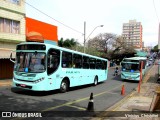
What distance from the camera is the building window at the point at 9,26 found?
69.3 ft

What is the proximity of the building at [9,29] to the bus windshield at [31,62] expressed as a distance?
808 cm

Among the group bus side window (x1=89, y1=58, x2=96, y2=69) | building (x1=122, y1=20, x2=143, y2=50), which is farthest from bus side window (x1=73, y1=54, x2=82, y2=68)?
building (x1=122, y1=20, x2=143, y2=50)

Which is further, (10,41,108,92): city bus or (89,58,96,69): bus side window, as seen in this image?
(89,58,96,69): bus side window

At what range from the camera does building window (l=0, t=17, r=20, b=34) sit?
2111 centimetres

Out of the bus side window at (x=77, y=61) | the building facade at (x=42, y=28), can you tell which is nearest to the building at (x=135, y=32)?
the building facade at (x=42, y=28)

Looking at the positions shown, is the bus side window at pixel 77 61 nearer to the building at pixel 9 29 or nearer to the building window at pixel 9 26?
the building at pixel 9 29

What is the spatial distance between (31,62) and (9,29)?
11.2 metres

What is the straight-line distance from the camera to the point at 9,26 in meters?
22.0

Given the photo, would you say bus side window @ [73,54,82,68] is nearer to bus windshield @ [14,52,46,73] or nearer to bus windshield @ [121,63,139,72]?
bus windshield @ [14,52,46,73]

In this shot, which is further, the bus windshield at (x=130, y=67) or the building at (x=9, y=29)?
the bus windshield at (x=130, y=67)

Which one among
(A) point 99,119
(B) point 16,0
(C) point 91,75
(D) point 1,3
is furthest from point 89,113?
(B) point 16,0

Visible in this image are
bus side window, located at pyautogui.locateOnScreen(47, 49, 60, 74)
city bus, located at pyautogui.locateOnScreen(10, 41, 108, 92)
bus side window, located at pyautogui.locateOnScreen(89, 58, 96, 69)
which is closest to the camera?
city bus, located at pyautogui.locateOnScreen(10, 41, 108, 92)

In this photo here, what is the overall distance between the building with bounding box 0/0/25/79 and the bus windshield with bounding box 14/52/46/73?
8081mm

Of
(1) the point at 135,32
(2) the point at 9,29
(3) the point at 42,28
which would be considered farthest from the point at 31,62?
(1) the point at 135,32
